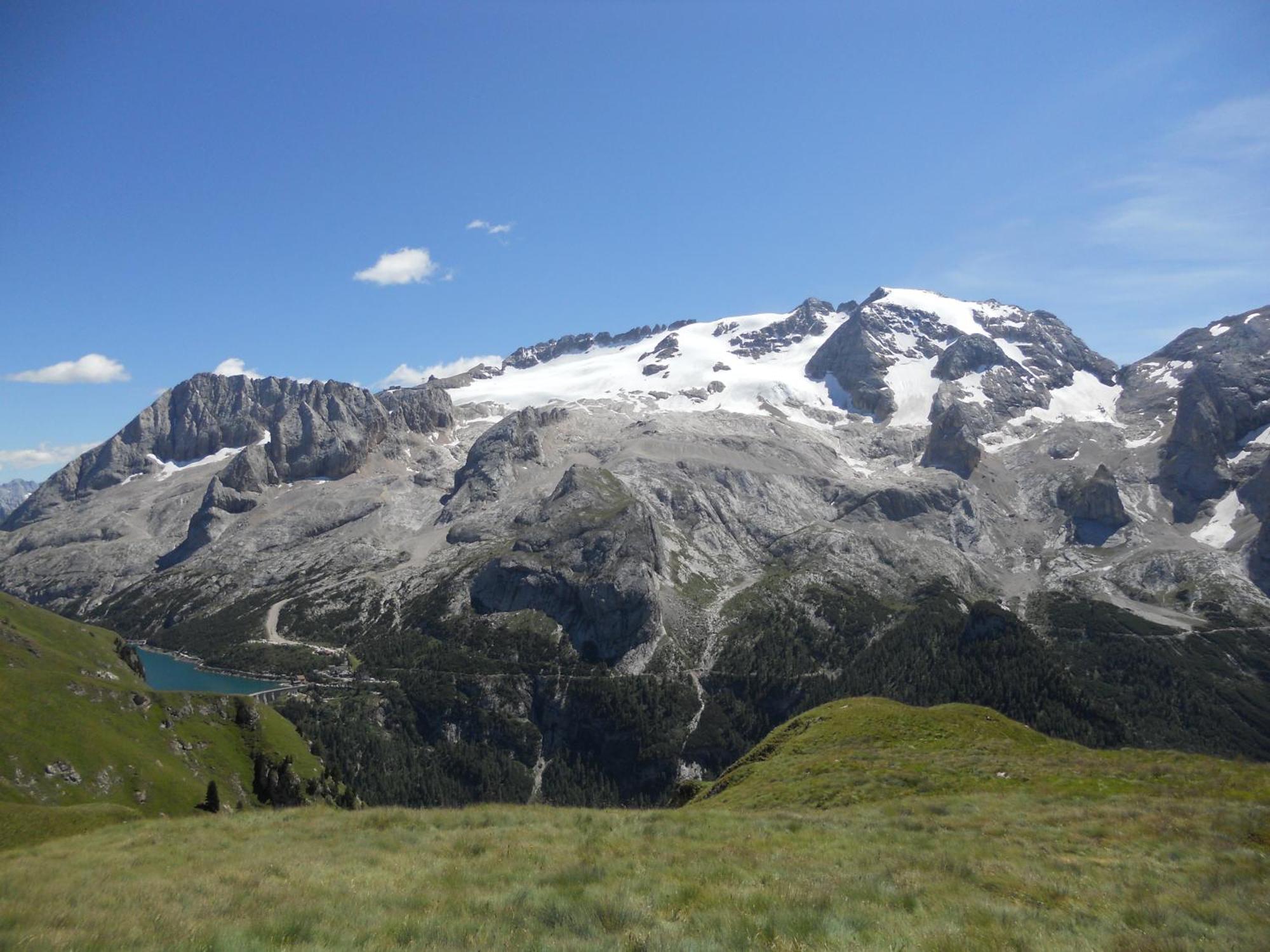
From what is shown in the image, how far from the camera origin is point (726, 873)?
48.7ft

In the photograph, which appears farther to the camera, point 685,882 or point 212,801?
point 212,801

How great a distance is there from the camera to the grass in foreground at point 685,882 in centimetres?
1075

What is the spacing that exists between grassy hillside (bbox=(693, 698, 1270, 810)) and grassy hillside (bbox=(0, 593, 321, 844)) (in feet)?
172

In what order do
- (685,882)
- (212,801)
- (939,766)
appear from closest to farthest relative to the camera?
(685,882)
(939,766)
(212,801)

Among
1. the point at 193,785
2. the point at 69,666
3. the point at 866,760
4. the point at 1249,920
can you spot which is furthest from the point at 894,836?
the point at 69,666

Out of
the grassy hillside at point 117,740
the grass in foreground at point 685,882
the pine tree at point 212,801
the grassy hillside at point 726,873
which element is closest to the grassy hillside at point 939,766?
the grassy hillside at point 726,873

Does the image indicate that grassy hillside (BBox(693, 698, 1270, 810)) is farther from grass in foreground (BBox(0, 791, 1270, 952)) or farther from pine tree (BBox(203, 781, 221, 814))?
pine tree (BBox(203, 781, 221, 814))

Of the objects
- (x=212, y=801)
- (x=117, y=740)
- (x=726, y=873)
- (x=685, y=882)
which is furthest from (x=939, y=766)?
(x=117, y=740)

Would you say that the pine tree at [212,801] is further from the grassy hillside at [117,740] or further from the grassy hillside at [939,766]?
the grassy hillside at [939,766]

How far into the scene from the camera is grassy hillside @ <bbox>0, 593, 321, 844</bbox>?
6956 centimetres

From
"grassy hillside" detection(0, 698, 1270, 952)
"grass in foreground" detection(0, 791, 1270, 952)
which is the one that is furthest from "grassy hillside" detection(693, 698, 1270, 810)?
"grass in foreground" detection(0, 791, 1270, 952)

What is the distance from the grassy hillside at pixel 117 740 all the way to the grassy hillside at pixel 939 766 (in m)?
52.5

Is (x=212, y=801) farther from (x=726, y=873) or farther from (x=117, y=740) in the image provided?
(x=726, y=873)

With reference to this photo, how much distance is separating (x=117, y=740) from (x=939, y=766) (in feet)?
302
